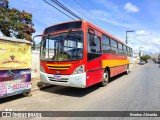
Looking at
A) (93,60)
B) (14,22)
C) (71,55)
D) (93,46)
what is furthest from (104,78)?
(14,22)

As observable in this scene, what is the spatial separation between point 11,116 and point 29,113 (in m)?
0.51

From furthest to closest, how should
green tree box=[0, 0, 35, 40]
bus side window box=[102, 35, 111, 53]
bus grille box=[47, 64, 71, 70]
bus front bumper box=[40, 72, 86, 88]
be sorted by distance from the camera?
green tree box=[0, 0, 35, 40]
bus side window box=[102, 35, 111, 53]
bus grille box=[47, 64, 71, 70]
bus front bumper box=[40, 72, 86, 88]

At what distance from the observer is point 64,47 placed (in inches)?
299

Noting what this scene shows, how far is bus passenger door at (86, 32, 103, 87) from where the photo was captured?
24.9 ft

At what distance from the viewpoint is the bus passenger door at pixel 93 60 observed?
7.58 meters

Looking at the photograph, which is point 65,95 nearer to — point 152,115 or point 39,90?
point 39,90

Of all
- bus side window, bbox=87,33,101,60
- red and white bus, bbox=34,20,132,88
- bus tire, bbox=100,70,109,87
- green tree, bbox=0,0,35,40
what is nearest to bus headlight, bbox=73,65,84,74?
red and white bus, bbox=34,20,132,88

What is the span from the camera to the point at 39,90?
8.72 metres

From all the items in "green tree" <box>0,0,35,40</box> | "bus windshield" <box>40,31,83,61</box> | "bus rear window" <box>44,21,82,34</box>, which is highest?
"green tree" <box>0,0,35,40</box>

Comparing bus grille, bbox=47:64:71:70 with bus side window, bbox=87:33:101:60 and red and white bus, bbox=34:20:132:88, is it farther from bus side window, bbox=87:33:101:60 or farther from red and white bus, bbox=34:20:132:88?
bus side window, bbox=87:33:101:60

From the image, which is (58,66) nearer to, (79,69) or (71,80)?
(71,80)

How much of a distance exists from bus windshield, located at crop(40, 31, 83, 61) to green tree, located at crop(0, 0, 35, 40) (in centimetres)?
1192

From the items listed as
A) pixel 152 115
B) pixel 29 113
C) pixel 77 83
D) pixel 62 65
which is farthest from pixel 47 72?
pixel 152 115

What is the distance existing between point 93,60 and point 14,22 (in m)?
13.8
